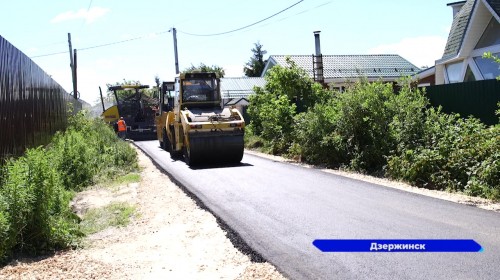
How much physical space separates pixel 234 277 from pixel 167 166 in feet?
35.7

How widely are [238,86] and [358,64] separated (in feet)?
38.2

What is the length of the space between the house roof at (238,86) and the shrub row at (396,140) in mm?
27417

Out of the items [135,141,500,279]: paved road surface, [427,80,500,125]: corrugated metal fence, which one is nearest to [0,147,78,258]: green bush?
[135,141,500,279]: paved road surface

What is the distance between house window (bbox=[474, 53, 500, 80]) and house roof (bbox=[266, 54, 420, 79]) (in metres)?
22.4

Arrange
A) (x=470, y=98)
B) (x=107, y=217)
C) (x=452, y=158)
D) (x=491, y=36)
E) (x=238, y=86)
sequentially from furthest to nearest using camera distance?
(x=238, y=86) < (x=491, y=36) < (x=470, y=98) < (x=452, y=158) < (x=107, y=217)

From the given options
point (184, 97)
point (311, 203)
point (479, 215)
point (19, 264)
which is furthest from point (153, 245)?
point (184, 97)

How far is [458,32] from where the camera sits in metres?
20.6

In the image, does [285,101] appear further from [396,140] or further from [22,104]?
[22,104]

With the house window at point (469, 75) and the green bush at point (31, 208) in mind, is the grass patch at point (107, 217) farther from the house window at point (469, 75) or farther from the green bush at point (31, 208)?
the house window at point (469, 75)

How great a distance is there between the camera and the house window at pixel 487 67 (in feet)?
59.0

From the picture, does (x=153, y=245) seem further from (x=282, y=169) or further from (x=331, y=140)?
(x=331, y=140)

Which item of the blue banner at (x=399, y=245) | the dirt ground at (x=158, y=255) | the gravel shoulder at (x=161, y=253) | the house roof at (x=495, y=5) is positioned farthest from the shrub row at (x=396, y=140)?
the house roof at (x=495, y=5)

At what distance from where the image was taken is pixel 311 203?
8602mm

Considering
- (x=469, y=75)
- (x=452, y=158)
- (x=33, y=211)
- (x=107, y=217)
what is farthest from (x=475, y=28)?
(x=33, y=211)
